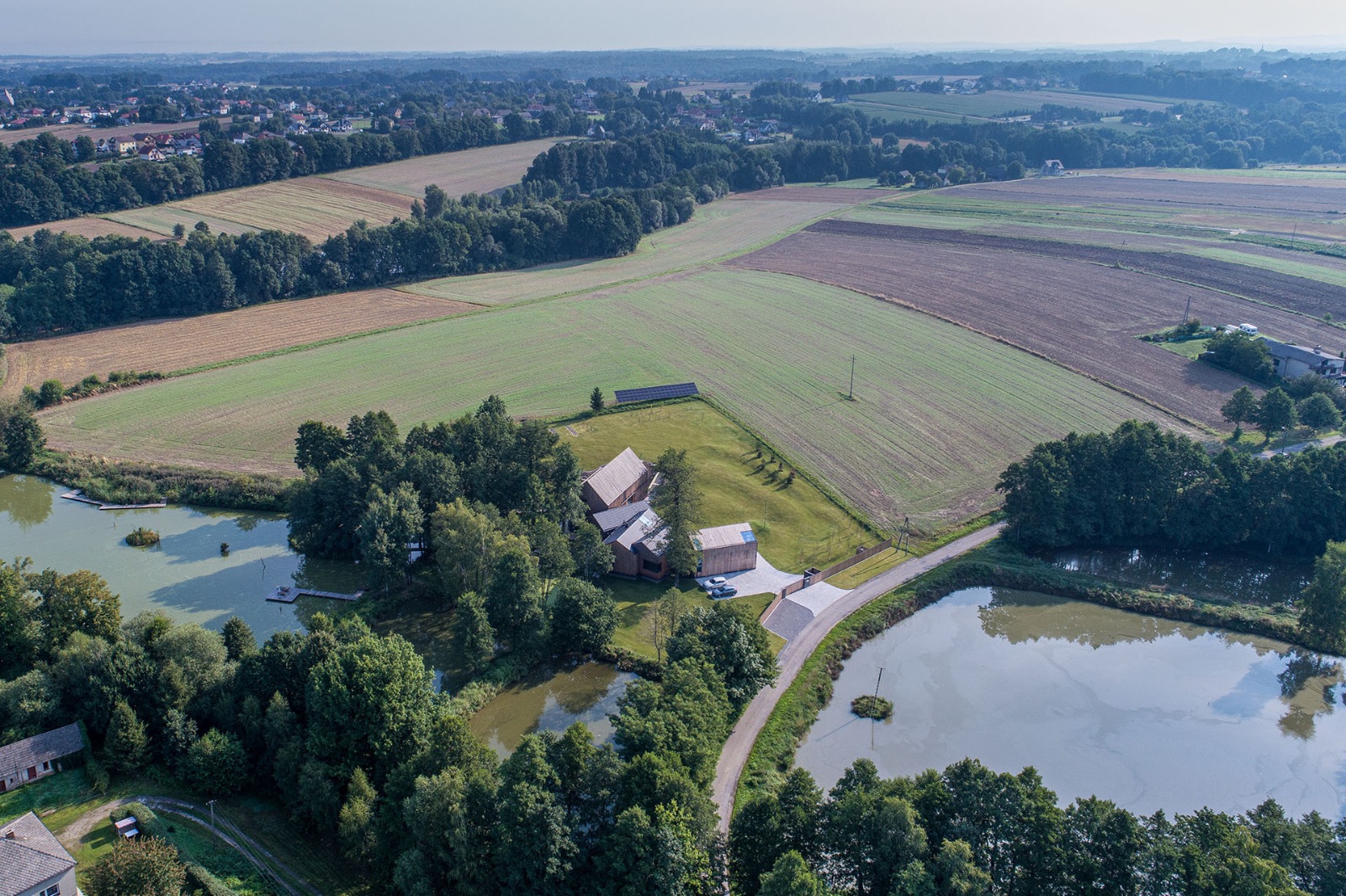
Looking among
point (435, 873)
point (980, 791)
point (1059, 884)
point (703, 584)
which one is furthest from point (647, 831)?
point (703, 584)

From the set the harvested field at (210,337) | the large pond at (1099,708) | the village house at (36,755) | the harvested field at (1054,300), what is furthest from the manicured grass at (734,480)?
the harvested field at (210,337)

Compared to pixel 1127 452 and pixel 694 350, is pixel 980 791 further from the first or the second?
pixel 694 350

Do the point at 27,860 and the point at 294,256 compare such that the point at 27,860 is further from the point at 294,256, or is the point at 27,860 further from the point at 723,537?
the point at 294,256

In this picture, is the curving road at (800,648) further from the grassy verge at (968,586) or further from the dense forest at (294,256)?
the dense forest at (294,256)

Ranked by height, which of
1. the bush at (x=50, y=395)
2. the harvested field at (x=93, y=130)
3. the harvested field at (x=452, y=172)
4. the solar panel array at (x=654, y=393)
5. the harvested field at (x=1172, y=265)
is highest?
the harvested field at (x=93, y=130)

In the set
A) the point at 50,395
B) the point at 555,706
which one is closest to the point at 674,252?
the point at 50,395

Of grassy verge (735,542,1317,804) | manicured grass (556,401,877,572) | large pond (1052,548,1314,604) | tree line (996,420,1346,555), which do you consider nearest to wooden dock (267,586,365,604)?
manicured grass (556,401,877,572)

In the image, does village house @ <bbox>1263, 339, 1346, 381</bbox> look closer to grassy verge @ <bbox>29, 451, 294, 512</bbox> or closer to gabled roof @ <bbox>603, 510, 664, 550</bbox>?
gabled roof @ <bbox>603, 510, 664, 550</bbox>

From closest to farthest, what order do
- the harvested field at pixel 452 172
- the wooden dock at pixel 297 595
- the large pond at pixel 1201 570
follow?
1. the wooden dock at pixel 297 595
2. the large pond at pixel 1201 570
3. the harvested field at pixel 452 172

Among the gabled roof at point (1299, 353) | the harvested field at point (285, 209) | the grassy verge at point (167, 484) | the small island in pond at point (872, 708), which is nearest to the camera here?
the small island in pond at point (872, 708)
